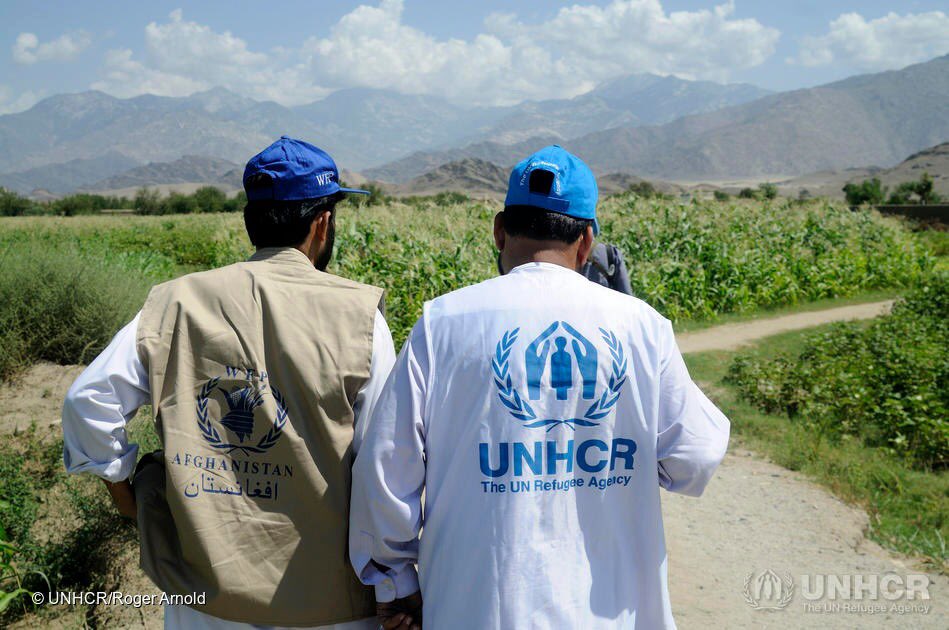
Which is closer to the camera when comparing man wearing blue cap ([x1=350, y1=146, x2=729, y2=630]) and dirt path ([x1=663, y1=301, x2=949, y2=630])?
man wearing blue cap ([x1=350, y1=146, x2=729, y2=630])

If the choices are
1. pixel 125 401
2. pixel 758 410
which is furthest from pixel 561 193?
pixel 758 410

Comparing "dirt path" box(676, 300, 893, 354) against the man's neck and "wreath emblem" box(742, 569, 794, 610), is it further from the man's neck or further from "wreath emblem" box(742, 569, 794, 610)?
the man's neck

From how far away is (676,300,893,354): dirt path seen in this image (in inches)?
408

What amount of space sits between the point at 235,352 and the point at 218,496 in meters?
0.38

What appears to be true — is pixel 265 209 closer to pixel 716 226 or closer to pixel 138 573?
pixel 138 573

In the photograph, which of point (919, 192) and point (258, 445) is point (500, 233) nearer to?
point (258, 445)

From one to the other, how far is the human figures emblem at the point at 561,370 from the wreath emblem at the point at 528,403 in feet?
0.25

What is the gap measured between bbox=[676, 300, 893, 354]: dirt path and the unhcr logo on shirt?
336 inches

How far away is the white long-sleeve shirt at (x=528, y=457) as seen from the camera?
1.67m

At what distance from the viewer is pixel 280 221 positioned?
2.04 metres

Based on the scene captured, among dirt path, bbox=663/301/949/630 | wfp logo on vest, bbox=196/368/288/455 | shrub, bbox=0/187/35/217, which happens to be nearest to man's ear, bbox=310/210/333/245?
wfp logo on vest, bbox=196/368/288/455

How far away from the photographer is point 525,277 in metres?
1.80

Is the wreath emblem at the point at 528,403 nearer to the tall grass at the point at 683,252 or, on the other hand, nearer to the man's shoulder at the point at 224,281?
the man's shoulder at the point at 224,281

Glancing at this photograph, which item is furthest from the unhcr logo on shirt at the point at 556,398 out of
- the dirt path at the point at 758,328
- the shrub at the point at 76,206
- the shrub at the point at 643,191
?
the shrub at the point at 76,206
